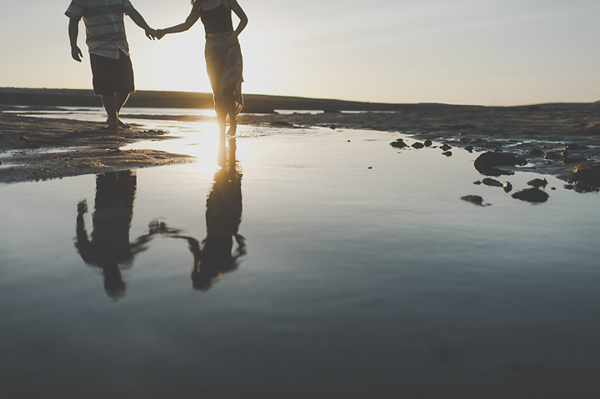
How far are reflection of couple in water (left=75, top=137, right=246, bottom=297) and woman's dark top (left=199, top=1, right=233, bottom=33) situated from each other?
11.9ft

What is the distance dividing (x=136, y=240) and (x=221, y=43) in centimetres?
480

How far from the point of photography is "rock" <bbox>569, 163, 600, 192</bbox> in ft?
11.6

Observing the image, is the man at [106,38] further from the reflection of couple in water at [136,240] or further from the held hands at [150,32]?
the reflection of couple in water at [136,240]

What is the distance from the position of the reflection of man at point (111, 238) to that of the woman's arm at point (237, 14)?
3.67 m

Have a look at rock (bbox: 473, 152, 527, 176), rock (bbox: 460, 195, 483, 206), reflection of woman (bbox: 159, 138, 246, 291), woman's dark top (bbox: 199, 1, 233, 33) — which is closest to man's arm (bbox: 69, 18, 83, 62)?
woman's dark top (bbox: 199, 1, 233, 33)

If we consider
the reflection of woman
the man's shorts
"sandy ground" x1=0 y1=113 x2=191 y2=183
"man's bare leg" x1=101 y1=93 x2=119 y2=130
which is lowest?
the reflection of woman

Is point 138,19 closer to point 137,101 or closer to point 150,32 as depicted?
point 150,32

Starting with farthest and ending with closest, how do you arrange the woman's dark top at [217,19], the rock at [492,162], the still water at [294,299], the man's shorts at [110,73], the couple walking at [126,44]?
the man's shorts at [110,73] → the couple walking at [126,44] → the woman's dark top at [217,19] → the rock at [492,162] → the still water at [294,299]

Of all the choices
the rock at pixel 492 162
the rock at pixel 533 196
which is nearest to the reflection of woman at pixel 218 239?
the rock at pixel 533 196

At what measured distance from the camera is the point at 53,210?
2.44 metres

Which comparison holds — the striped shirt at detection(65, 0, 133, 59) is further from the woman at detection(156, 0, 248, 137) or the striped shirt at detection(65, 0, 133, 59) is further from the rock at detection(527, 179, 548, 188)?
the rock at detection(527, 179, 548, 188)

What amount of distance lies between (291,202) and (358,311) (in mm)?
1488

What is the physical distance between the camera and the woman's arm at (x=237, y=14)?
238 inches

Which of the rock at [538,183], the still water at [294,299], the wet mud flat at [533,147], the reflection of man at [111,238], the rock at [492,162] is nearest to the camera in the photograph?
the still water at [294,299]
